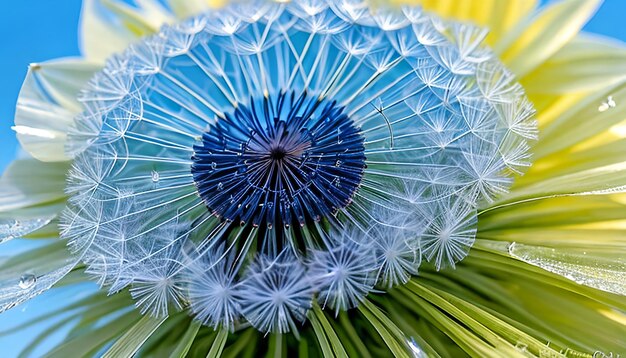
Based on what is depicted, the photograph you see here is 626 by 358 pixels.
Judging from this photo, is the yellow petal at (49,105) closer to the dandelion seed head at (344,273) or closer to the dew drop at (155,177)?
the dew drop at (155,177)

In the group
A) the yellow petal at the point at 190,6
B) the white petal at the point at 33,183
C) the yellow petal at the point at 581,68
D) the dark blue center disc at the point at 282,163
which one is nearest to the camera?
the dark blue center disc at the point at 282,163

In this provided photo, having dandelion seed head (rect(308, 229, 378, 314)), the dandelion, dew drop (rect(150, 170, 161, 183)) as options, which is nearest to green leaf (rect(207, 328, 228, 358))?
the dandelion

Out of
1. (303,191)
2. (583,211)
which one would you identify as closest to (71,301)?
(303,191)

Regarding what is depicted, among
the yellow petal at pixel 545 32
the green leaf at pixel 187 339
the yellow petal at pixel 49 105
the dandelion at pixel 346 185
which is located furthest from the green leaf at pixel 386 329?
the yellow petal at pixel 49 105

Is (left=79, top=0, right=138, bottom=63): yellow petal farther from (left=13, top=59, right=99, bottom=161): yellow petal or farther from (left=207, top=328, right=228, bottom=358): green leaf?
(left=207, top=328, right=228, bottom=358): green leaf

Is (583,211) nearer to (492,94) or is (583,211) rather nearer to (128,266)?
(492,94)
